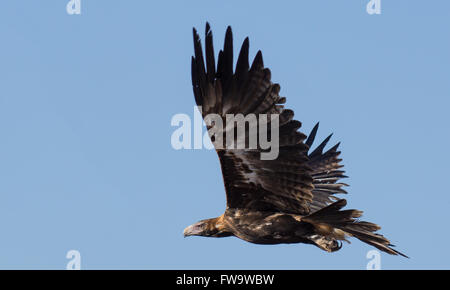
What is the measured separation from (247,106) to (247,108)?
27 millimetres

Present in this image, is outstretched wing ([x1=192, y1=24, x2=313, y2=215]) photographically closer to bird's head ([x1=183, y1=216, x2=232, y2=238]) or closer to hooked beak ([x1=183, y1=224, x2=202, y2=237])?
bird's head ([x1=183, y1=216, x2=232, y2=238])

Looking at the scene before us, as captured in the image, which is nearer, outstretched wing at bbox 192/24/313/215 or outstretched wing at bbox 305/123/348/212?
outstretched wing at bbox 192/24/313/215

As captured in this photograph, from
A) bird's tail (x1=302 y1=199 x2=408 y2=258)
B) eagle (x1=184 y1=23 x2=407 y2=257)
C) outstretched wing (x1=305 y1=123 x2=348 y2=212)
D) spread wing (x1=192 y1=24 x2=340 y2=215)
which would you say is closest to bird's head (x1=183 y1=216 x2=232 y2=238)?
eagle (x1=184 y1=23 x2=407 y2=257)

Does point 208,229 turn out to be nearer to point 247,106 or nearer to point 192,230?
point 192,230

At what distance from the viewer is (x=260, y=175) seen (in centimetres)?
1109

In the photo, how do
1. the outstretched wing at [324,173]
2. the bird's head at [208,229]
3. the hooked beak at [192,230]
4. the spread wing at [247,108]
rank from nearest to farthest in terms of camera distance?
the spread wing at [247,108], the bird's head at [208,229], the hooked beak at [192,230], the outstretched wing at [324,173]

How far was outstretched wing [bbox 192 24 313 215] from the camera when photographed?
418 inches

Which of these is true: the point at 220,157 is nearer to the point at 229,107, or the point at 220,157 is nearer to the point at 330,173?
the point at 229,107

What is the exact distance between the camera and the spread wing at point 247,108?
10.6 meters

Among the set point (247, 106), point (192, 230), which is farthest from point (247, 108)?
point (192, 230)

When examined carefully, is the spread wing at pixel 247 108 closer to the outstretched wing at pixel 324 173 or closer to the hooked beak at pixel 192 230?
the hooked beak at pixel 192 230

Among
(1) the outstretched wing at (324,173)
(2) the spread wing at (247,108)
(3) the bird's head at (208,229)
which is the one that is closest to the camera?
(2) the spread wing at (247,108)

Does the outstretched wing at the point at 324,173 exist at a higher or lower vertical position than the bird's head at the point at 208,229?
higher

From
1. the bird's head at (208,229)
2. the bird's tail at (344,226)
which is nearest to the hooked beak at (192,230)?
the bird's head at (208,229)
